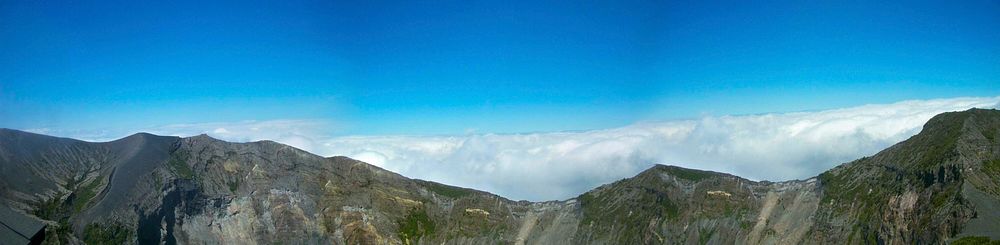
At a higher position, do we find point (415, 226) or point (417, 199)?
point (417, 199)

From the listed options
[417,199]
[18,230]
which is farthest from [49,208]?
[417,199]

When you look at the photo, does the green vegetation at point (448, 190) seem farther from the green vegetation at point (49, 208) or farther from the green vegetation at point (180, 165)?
the green vegetation at point (49, 208)

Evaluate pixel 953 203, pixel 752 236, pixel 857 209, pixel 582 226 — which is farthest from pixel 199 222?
pixel 953 203

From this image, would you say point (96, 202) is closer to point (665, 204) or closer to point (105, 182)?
point (105, 182)

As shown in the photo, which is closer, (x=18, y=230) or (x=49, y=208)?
(x=18, y=230)

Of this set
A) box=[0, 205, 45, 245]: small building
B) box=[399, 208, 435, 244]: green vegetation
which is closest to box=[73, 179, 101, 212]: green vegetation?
box=[0, 205, 45, 245]: small building

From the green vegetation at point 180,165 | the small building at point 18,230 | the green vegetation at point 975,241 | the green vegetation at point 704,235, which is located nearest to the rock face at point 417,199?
the green vegetation at point 704,235

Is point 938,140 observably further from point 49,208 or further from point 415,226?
point 49,208
